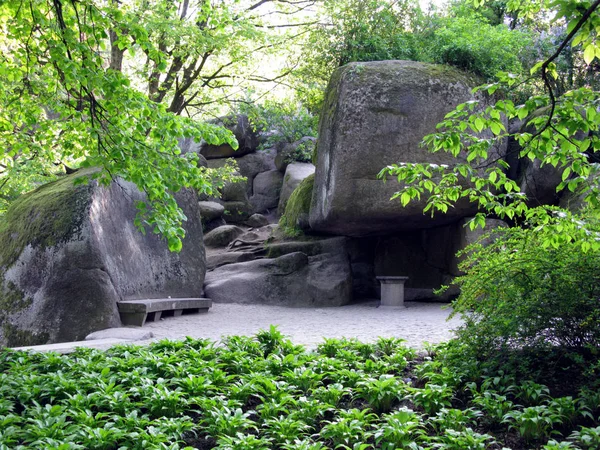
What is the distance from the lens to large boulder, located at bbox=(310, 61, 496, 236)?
11266mm

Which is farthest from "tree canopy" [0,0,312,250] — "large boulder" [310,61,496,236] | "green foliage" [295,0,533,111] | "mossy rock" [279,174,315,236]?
"mossy rock" [279,174,315,236]

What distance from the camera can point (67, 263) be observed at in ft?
27.3

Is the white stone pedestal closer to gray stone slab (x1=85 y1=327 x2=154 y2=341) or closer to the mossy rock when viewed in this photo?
the mossy rock

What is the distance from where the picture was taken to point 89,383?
464 centimetres

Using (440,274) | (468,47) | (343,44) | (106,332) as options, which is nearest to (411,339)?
(106,332)

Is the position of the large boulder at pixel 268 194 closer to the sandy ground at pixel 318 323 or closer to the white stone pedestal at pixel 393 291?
the sandy ground at pixel 318 323

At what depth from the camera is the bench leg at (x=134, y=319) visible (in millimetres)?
8602

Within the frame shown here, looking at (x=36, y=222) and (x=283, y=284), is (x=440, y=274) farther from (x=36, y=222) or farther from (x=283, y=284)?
(x=36, y=222)

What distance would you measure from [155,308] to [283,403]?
5343 millimetres

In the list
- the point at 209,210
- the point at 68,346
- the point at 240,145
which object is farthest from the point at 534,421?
the point at 240,145

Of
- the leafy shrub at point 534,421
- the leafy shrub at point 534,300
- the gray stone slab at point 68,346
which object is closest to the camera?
the leafy shrub at point 534,421

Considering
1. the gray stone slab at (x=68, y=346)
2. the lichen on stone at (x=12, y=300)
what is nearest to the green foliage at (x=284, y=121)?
the lichen on stone at (x=12, y=300)

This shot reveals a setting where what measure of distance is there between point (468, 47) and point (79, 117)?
8.60 m

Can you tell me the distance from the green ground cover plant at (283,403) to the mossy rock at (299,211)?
26.5 feet
